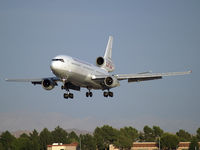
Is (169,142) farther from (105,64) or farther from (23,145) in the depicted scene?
(105,64)

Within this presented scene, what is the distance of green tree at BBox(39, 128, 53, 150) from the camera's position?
165 m

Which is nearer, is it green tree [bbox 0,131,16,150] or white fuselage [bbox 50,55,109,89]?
white fuselage [bbox 50,55,109,89]

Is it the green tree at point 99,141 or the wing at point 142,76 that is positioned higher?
the wing at point 142,76

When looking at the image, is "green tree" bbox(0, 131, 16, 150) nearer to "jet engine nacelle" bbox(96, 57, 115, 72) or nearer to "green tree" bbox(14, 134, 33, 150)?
"green tree" bbox(14, 134, 33, 150)

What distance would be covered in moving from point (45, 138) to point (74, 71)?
9127cm

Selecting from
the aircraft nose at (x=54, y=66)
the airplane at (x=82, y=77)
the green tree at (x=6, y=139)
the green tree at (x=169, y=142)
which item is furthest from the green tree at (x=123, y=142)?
the aircraft nose at (x=54, y=66)

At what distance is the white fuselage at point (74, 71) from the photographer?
78512 mm

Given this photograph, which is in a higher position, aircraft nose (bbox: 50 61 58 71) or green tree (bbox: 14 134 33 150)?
aircraft nose (bbox: 50 61 58 71)

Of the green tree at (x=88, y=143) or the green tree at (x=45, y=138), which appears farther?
the green tree at (x=45, y=138)

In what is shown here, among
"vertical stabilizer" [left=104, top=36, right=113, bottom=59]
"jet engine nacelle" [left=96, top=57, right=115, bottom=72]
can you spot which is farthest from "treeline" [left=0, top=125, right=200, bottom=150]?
"jet engine nacelle" [left=96, top=57, right=115, bottom=72]

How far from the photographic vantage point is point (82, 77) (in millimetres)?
82250

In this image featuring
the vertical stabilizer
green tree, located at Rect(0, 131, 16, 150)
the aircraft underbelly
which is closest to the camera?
the aircraft underbelly

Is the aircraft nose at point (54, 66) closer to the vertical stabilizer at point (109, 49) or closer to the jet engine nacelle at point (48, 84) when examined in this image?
the jet engine nacelle at point (48, 84)

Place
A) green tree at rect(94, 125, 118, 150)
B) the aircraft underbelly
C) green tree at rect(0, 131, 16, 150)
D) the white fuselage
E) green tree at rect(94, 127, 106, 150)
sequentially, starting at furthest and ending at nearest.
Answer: green tree at rect(94, 125, 118, 150) < green tree at rect(94, 127, 106, 150) < green tree at rect(0, 131, 16, 150) < the aircraft underbelly < the white fuselage
